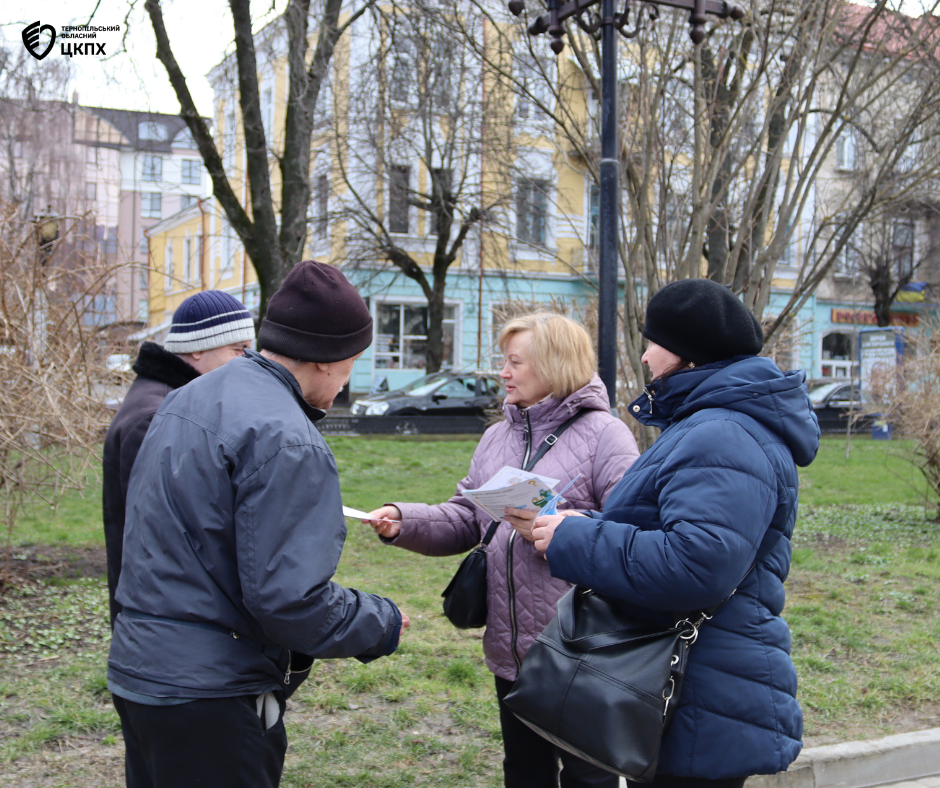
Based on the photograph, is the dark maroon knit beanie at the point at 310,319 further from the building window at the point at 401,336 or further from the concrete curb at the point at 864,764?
the building window at the point at 401,336

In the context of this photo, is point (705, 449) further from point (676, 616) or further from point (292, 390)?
point (292, 390)

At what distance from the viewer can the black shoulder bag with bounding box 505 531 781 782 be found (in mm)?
2088

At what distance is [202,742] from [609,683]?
93cm

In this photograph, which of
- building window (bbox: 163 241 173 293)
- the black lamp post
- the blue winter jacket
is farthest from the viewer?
building window (bbox: 163 241 173 293)

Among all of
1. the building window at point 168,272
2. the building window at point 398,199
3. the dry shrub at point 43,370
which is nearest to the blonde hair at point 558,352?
the building window at point 168,272

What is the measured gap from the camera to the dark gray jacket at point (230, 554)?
188cm

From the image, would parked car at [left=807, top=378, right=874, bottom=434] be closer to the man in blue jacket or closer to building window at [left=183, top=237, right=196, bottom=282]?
the man in blue jacket

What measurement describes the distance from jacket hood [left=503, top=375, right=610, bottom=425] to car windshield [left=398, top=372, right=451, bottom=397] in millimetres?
17229

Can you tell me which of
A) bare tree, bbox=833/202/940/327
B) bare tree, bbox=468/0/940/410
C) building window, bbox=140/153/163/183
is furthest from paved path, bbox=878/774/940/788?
bare tree, bbox=833/202/940/327

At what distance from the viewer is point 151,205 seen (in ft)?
177

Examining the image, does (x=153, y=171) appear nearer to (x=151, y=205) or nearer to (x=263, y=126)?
(x=263, y=126)

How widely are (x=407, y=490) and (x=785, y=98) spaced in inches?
264

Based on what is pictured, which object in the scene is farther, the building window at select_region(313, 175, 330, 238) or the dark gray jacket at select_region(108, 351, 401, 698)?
the building window at select_region(313, 175, 330, 238)

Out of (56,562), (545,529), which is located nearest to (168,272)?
(56,562)
